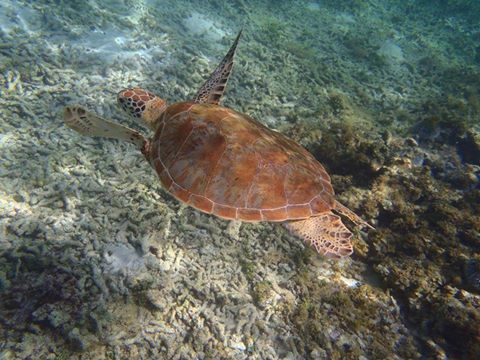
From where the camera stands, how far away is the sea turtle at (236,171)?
2449 millimetres

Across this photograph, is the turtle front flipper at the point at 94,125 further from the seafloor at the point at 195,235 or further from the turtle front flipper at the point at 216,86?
the turtle front flipper at the point at 216,86

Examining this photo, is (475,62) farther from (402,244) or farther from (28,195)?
(28,195)

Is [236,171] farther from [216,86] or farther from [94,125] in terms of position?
[216,86]

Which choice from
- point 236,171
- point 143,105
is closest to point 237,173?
point 236,171

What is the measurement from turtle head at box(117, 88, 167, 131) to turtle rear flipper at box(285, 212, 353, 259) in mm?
1787

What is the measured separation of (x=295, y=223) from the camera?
2.83 metres

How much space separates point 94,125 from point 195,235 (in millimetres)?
1435

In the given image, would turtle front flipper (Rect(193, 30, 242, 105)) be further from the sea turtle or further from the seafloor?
the seafloor

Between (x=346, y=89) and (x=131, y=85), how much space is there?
13.5 feet

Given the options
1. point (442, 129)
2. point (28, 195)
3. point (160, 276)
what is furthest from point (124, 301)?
point (442, 129)

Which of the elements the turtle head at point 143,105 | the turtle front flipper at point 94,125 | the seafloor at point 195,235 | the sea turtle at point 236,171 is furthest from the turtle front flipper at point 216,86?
the turtle front flipper at point 94,125

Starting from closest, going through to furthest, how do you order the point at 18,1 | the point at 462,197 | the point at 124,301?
1. the point at 124,301
2. the point at 462,197
3. the point at 18,1

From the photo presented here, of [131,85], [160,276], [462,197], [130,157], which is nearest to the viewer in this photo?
[160,276]

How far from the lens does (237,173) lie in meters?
2.46
